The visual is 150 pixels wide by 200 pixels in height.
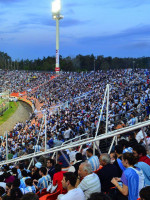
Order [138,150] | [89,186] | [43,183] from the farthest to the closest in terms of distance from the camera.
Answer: [43,183] → [138,150] → [89,186]

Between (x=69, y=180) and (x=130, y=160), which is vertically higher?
(x=130, y=160)

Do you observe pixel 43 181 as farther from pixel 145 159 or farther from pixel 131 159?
pixel 131 159

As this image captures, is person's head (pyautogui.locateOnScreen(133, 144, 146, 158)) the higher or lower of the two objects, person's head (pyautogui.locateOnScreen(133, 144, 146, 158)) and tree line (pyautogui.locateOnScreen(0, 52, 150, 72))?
the lower

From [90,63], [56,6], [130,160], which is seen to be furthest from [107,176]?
[90,63]

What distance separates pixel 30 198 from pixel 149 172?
1843mm

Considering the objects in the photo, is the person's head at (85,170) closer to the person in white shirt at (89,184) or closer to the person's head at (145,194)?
the person in white shirt at (89,184)

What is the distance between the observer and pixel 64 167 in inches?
251

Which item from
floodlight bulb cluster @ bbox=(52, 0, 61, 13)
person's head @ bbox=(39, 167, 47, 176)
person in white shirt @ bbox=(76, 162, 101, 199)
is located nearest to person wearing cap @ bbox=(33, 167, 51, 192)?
person's head @ bbox=(39, 167, 47, 176)

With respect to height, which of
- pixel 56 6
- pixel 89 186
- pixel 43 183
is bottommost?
pixel 43 183

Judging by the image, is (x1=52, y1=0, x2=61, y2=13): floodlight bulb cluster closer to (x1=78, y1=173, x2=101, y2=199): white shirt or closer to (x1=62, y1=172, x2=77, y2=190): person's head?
(x1=78, y1=173, x2=101, y2=199): white shirt

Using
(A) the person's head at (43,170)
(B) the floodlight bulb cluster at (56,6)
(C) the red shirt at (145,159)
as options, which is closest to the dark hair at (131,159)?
(C) the red shirt at (145,159)

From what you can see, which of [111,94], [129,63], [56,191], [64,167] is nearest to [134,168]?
[56,191]

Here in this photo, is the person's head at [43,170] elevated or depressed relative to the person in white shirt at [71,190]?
depressed

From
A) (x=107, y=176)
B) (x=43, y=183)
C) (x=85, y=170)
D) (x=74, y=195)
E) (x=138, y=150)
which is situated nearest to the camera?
(x=74, y=195)
